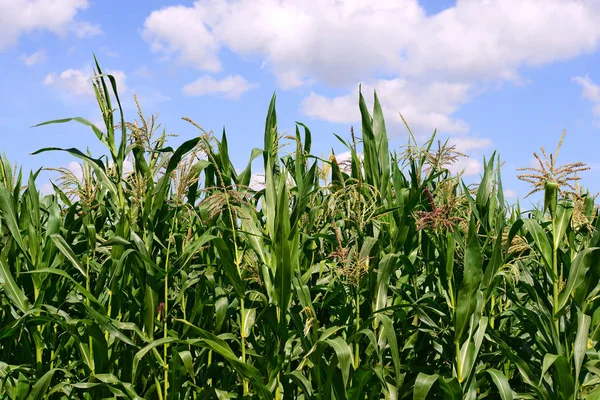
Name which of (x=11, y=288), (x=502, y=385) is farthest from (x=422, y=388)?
(x=11, y=288)

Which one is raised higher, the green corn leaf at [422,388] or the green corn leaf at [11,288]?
the green corn leaf at [11,288]

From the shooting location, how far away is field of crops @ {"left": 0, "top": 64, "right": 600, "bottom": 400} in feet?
8.95

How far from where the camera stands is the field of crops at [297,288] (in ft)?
8.95

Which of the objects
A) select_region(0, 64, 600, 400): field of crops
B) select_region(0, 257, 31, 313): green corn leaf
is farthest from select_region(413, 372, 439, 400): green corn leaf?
select_region(0, 257, 31, 313): green corn leaf

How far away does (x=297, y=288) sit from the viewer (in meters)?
2.75

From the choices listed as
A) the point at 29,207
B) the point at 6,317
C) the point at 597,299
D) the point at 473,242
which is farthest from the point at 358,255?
the point at 6,317

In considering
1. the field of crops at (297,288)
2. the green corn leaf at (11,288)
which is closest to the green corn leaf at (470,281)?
the field of crops at (297,288)

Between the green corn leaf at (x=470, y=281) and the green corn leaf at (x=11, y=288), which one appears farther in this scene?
the green corn leaf at (x=11, y=288)

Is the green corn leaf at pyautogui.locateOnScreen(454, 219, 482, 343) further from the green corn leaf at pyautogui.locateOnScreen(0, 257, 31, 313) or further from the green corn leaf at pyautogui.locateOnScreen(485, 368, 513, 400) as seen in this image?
the green corn leaf at pyautogui.locateOnScreen(0, 257, 31, 313)

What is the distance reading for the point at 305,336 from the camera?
273 centimetres

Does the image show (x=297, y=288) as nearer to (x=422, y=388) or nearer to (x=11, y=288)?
(x=422, y=388)

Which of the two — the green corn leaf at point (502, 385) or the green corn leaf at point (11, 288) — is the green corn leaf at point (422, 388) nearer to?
the green corn leaf at point (502, 385)

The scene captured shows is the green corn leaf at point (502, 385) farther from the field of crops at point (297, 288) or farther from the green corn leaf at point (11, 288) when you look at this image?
the green corn leaf at point (11, 288)

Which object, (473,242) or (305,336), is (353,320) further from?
(473,242)
